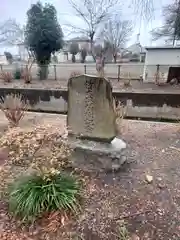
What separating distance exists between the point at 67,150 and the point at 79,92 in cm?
78

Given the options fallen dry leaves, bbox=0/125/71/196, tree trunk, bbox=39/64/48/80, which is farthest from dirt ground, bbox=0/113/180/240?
tree trunk, bbox=39/64/48/80

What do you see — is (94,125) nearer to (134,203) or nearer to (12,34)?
(134,203)

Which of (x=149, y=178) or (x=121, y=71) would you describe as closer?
(x=149, y=178)

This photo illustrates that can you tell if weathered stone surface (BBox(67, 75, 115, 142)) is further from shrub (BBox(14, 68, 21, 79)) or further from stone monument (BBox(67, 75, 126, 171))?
shrub (BBox(14, 68, 21, 79))

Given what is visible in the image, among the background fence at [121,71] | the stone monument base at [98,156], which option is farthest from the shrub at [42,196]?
the background fence at [121,71]

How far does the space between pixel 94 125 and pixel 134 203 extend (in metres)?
1.10

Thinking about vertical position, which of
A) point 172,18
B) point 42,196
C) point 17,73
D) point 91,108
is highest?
point 172,18

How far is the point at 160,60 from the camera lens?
12242 millimetres

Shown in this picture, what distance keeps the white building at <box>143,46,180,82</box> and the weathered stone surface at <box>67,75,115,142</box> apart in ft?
31.2

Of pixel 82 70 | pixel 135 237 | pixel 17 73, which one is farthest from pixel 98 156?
pixel 82 70

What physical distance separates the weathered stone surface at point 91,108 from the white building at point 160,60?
31.2 ft

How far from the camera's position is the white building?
38.7 ft

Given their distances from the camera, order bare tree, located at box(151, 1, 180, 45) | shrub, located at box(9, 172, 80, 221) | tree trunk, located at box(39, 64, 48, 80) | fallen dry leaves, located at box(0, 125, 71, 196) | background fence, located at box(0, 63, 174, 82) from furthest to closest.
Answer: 1. tree trunk, located at box(39, 64, 48, 80)
2. background fence, located at box(0, 63, 174, 82)
3. bare tree, located at box(151, 1, 180, 45)
4. fallen dry leaves, located at box(0, 125, 71, 196)
5. shrub, located at box(9, 172, 80, 221)

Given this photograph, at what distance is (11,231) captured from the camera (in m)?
2.14
